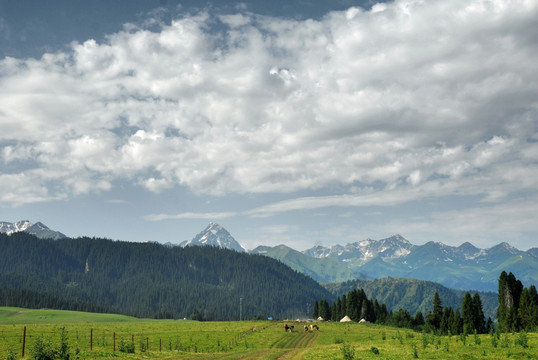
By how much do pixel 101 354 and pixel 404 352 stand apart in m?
30.1

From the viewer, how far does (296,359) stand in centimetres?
4288

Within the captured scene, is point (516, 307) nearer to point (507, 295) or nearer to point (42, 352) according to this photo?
point (507, 295)

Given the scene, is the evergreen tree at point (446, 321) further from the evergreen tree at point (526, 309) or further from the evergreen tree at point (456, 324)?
the evergreen tree at point (526, 309)

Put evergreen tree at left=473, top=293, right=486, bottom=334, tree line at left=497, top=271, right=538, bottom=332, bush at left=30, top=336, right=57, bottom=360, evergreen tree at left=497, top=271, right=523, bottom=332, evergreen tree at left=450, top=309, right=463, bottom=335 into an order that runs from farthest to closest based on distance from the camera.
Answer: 1. evergreen tree at left=450, top=309, right=463, bottom=335
2. evergreen tree at left=473, top=293, right=486, bottom=334
3. evergreen tree at left=497, top=271, right=523, bottom=332
4. tree line at left=497, top=271, right=538, bottom=332
5. bush at left=30, top=336, right=57, bottom=360

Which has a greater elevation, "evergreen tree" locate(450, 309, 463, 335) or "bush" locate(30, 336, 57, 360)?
"bush" locate(30, 336, 57, 360)

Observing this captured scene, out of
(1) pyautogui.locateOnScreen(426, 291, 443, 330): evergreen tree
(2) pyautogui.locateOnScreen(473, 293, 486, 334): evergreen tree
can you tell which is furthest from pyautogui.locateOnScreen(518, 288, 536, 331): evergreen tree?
(1) pyautogui.locateOnScreen(426, 291, 443, 330): evergreen tree

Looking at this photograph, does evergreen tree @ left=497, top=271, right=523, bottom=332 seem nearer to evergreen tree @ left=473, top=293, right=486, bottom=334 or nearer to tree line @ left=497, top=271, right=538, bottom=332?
tree line @ left=497, top=271, right=538, bottom=332

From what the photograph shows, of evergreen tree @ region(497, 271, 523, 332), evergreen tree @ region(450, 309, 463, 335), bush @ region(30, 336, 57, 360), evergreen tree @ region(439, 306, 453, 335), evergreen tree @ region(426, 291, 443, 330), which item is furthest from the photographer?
evergreen tree @ region(426, 291, 443, 330)

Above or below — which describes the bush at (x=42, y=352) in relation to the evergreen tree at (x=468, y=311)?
above

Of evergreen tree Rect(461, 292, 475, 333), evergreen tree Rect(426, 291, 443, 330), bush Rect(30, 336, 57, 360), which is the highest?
bush Rect(30, 336, 57, 360)


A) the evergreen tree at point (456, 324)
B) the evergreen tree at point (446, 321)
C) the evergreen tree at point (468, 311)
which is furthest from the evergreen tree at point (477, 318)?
the evergreen tree at point (446, 321)

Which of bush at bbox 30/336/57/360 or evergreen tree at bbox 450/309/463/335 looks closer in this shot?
bush at bbox 30/336/57/360

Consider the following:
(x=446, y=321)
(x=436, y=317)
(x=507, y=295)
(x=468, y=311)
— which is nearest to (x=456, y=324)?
(x=468, y=311)

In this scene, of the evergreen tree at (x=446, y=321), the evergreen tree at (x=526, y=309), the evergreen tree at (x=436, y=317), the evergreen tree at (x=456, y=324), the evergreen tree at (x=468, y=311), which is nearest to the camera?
the evergreen tree at (x=526, y=309)
